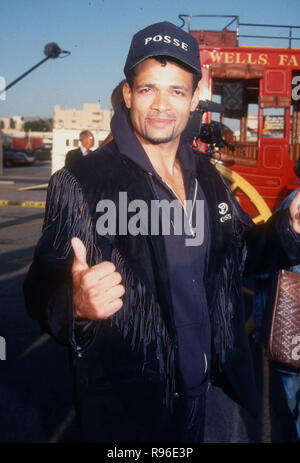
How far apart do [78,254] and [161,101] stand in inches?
24.4

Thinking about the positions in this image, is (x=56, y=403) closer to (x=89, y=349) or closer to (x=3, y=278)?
(x=89, y=349)

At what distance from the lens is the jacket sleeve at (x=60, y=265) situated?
1262 mm

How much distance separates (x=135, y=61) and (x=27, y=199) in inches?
552

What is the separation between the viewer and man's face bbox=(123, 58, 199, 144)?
1508 mm

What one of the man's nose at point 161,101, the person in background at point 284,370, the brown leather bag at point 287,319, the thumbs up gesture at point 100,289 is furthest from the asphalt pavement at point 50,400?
the man's nose at point 161,101

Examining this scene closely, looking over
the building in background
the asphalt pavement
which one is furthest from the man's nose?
the building in background

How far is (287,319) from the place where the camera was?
2.07 m

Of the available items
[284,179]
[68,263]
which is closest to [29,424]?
[68,263]

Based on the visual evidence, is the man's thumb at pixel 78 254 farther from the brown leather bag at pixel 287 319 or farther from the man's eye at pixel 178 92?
the brown leather bag at pixel 287 319

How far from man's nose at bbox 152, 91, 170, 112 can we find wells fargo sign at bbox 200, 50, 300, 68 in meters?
4.78

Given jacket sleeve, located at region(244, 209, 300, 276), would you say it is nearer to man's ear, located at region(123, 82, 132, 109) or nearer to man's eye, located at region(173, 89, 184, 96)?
man's eye, located at region(173, 89, 184, 96)

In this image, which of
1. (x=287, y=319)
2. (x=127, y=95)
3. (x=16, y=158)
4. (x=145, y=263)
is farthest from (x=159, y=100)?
(x=16, y=158)

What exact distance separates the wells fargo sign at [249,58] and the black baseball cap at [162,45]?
4.72 m

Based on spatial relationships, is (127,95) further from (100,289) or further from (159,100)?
(100,289)
